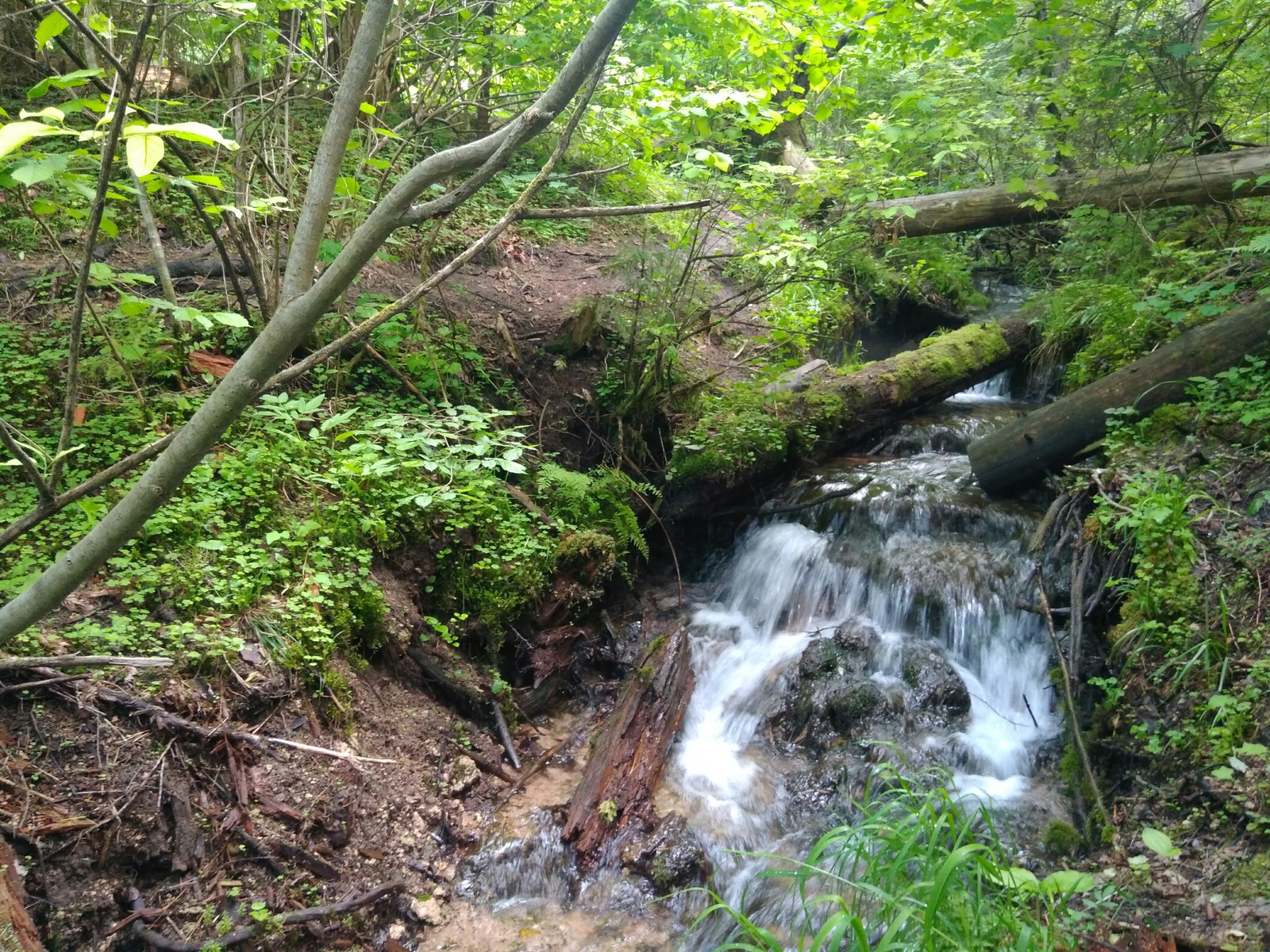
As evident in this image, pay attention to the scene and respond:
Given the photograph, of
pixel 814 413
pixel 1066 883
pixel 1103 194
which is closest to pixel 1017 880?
pixel 1066 883

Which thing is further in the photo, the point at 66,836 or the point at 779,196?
the point at 779,196

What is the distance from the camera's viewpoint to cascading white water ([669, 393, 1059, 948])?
178 inches

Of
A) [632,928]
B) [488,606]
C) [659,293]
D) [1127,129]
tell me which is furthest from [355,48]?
[1127,129]

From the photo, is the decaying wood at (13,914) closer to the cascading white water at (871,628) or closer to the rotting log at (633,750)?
the rotting log at (633,750)

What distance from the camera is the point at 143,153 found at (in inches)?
49.1

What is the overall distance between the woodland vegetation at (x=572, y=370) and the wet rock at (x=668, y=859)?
301 millimetres

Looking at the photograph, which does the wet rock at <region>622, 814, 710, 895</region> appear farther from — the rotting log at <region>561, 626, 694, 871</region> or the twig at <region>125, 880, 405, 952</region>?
the twig at <region>125, 880, 405, 952</region>

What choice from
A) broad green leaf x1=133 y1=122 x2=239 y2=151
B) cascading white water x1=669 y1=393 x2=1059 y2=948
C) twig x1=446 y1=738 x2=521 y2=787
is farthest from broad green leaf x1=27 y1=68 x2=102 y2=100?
cascading white water x1=669 y1=393 x2=1059 y2=948

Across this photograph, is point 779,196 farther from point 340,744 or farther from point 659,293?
point 340,744

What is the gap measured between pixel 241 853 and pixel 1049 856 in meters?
3.93

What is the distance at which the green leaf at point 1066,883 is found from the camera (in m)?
2.51

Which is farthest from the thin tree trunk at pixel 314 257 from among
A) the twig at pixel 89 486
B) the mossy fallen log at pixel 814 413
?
the mossy fallen log at pixel 814 413

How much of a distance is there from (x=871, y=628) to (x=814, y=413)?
2227 mm

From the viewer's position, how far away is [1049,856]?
384 centimetres
